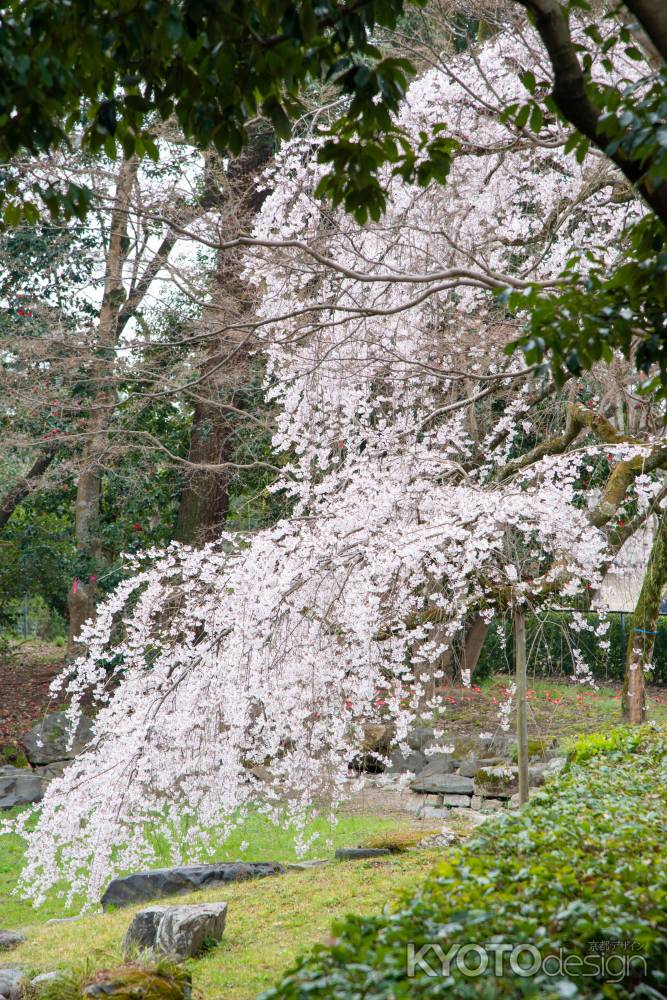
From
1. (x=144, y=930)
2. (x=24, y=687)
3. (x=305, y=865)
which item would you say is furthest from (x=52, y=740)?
(x=144, y=930)

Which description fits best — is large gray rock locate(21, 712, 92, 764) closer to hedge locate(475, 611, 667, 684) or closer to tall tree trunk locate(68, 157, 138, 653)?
tall tree trunk locate(68, 157, 138, 653)

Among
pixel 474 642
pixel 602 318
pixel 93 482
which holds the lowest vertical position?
pixel 474 642

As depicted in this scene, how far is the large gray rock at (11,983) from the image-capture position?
4527 mm

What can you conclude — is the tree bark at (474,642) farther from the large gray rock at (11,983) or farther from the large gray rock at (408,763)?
the large gray rock at (11,983)

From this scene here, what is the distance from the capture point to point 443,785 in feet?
32.9

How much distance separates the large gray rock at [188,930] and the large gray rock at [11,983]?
2.41ft

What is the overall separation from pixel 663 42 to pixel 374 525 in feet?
12.9

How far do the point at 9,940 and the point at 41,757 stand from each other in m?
5.84

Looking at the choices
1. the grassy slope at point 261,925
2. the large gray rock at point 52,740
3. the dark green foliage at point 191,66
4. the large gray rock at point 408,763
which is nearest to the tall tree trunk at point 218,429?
the large gray rock at point 52,740

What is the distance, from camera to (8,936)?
240 inches

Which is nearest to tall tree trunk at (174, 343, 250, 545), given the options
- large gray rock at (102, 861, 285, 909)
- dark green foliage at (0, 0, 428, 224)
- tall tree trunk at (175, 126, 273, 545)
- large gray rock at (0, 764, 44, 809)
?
tall tree trunk at (175, 126, 273, 545)

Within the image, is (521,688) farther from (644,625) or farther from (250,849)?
(250,849)

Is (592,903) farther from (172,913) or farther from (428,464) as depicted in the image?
(428,464)

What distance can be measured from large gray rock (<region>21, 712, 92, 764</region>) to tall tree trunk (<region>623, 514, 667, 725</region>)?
6.90 m
